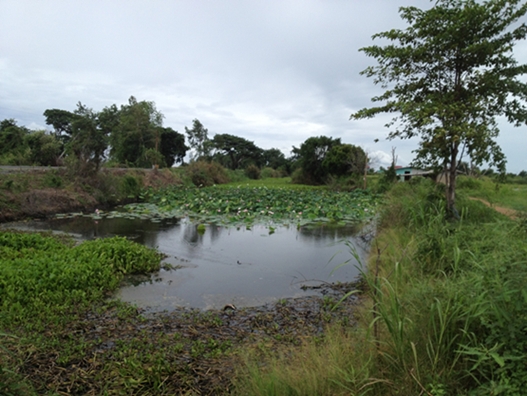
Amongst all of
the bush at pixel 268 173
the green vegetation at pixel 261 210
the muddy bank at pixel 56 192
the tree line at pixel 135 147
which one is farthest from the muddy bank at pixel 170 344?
the bush at pixel 268 173

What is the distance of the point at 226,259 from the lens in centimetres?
739

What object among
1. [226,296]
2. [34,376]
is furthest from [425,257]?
[34,376]

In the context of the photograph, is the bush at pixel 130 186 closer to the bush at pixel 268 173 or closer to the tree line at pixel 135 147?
the tree line at pixel 135 147

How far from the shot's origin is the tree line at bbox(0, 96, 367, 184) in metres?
19.3

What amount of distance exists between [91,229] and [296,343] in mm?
8176

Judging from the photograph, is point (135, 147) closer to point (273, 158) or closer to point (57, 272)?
point (273, 158)

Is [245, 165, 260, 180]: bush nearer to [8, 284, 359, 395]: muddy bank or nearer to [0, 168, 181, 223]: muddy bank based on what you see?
[0, 168, 181, 223]: muddy bank

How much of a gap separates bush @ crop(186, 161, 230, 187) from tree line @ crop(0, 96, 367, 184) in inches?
103

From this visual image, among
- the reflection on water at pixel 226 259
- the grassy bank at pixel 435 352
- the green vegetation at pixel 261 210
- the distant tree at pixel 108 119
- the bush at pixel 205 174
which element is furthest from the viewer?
the distant tree at pixel 108 119

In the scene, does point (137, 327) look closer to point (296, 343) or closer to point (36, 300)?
point (36, 300)

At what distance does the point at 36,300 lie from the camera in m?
4.13

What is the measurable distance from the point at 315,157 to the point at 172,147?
16715 millimetres

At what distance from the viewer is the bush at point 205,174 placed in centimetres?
2744

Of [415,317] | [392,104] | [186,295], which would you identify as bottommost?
[186,295]
